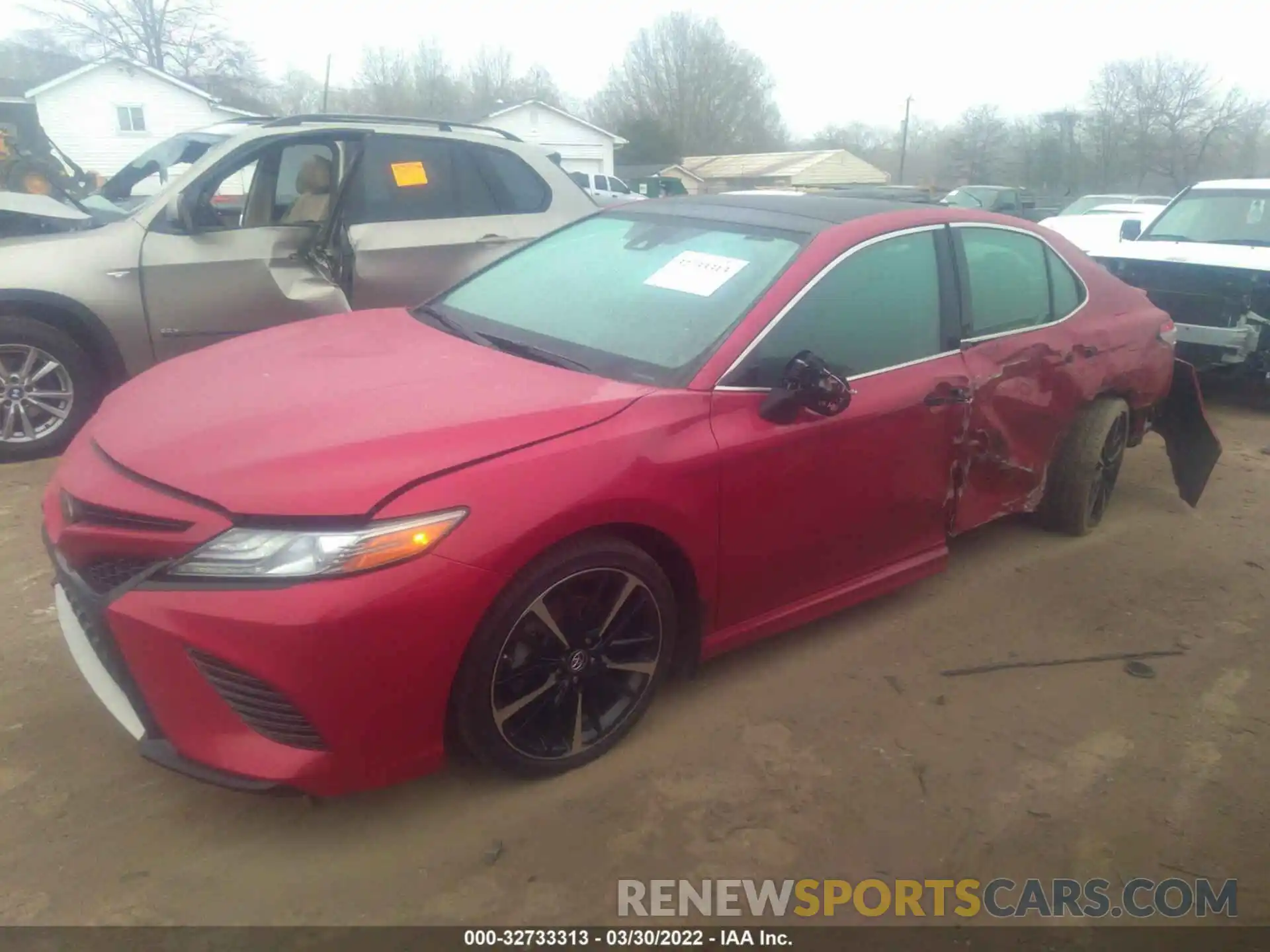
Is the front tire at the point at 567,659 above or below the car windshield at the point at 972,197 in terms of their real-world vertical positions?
below

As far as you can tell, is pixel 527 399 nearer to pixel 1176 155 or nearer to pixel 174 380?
pixel 174 380

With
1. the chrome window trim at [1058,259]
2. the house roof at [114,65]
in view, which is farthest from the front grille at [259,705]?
the house roof at [114,65]

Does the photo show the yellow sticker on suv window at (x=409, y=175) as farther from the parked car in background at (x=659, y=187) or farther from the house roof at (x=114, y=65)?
the house roof at (x=114, y=65)

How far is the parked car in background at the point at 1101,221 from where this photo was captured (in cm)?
1156

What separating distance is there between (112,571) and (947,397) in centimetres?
274

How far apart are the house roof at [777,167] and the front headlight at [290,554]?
44536 mm

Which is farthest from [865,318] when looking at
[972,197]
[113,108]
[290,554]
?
[113,108]

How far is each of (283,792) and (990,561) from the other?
337 cm

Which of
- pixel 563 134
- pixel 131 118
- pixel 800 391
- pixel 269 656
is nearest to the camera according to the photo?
pixel 269 656

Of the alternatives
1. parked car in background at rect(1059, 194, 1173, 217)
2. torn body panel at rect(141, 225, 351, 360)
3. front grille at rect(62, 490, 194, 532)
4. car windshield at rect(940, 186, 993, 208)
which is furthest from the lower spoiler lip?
car windshield at rect(940, 186, 993, 208)

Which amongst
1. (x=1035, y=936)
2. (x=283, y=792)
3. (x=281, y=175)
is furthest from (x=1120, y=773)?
(x=281, y=175)

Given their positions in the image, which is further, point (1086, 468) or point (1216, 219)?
point (1216, 219)

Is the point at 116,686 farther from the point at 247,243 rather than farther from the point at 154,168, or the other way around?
the point at 154,168

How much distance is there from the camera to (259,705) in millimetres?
2266
